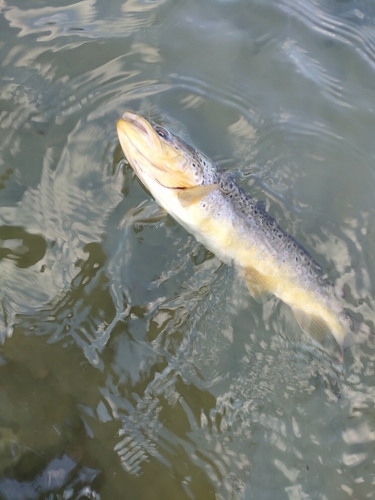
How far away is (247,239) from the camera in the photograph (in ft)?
10.6

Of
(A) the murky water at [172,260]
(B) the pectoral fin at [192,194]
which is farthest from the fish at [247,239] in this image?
(A) the murky water at [172,260]

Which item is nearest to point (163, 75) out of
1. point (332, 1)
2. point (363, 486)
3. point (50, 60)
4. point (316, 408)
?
point (50, 60)

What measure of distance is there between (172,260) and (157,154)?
0.89m

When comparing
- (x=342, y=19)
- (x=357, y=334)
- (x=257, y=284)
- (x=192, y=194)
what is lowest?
(x=357, y=334)

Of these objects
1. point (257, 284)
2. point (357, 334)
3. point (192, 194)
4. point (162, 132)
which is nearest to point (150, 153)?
point (162, 132)

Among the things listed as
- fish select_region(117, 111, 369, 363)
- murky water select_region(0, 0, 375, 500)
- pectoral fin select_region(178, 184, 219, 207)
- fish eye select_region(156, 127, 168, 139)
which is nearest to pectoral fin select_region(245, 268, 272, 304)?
fish select_region(117, 111, 369, 363)

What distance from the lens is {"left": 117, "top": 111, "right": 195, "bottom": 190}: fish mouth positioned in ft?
9.56

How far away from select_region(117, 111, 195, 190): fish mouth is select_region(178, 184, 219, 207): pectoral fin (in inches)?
2.9

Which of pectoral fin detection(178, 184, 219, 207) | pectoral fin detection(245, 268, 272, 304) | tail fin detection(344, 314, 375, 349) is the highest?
pectoral fin detection(178, 184, 219, 207)

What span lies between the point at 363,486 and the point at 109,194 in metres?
3.01

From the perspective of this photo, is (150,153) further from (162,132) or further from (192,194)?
(192,194)

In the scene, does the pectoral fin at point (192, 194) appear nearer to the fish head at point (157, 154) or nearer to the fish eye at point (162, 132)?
the fish head at point (157, 154)

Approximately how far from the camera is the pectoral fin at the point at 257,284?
3.23m

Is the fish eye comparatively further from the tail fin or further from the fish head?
the tail fin
